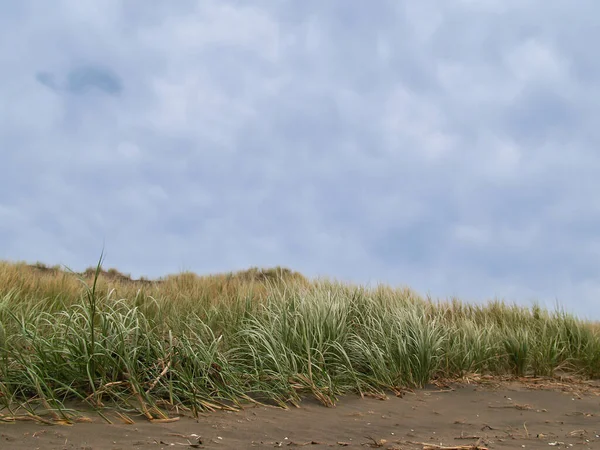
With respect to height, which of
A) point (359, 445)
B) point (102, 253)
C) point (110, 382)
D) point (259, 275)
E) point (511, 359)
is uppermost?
point (259, 275)

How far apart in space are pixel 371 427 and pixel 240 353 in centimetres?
145

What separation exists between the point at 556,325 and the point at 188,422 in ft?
22.5

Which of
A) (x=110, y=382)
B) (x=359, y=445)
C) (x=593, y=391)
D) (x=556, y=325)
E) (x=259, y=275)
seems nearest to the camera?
(x=359, y=445)

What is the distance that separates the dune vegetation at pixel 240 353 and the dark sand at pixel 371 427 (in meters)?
0.21

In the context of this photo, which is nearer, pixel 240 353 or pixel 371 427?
pixel 371 427

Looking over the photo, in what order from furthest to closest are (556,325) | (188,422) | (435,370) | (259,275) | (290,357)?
(259,275), (556,325), (435,370), (290,357), (188,422)

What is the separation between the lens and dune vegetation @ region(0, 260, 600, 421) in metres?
4.21

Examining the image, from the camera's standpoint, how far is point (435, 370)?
6137 millimetres

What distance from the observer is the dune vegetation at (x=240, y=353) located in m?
4.21

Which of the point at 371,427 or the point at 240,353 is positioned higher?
the point at 240,353

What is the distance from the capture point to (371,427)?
418 cm

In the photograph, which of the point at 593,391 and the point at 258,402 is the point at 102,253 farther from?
the point at 593,391

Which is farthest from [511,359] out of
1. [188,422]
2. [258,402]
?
[188,422]

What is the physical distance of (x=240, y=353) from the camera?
16.6 feet
